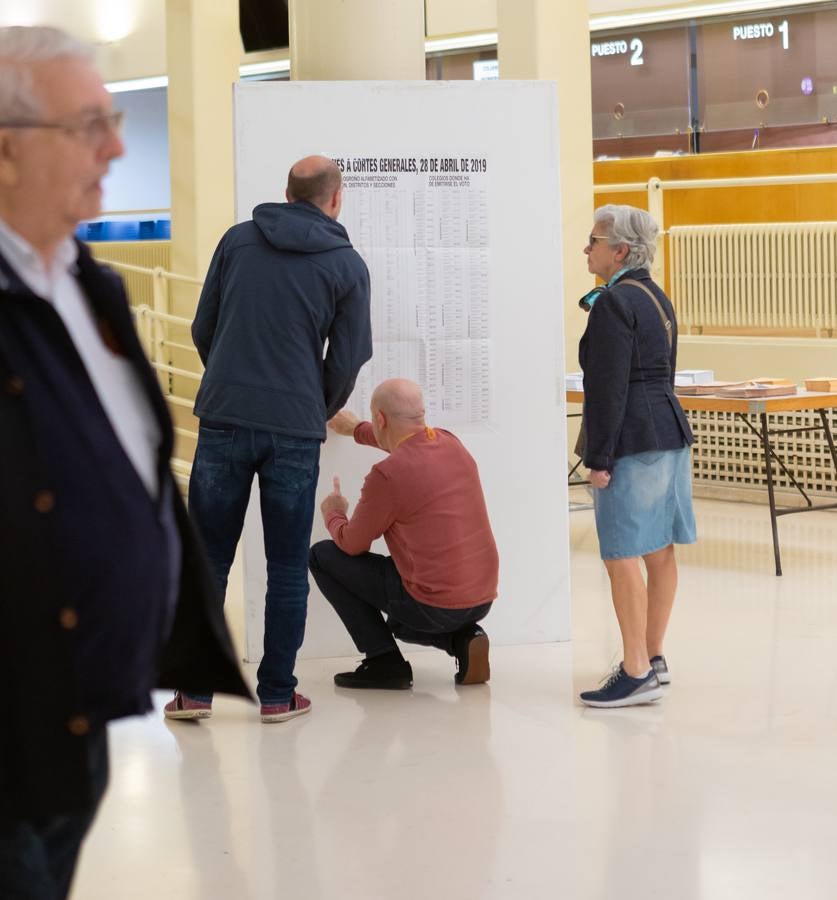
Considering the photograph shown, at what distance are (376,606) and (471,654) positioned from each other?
32cm

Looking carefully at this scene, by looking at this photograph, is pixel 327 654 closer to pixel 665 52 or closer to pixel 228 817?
pixel 228 817

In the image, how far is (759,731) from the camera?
3.90m

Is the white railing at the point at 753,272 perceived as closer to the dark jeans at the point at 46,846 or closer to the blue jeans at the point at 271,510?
the blue jeans at the point at 271,510

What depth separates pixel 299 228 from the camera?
3988 millimetres

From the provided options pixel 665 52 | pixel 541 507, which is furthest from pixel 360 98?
pixel 665 52

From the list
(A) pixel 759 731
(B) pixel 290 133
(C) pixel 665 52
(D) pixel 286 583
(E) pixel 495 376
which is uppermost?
(C) pixel 665 52

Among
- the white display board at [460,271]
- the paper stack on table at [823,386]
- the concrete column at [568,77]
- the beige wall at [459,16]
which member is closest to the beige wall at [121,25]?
the beige wall at [459,16]

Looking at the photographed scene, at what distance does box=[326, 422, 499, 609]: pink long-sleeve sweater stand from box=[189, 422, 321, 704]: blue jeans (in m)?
0.26

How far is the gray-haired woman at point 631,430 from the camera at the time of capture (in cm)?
405

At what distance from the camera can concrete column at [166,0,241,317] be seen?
10.9 metres

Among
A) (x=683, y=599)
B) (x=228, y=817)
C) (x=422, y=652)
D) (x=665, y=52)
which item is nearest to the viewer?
(x=228, y=817)

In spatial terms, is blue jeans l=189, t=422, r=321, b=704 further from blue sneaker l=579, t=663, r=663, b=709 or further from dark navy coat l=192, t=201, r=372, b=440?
blue sneaker l=579, t=663, r=663, b=709

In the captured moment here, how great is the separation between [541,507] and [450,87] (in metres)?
1.41

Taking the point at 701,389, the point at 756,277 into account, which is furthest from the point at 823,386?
the point at 756,277
